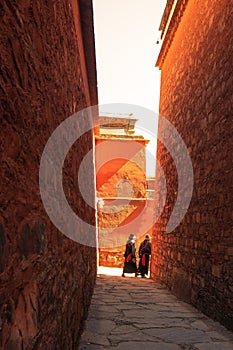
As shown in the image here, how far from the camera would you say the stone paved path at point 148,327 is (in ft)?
11.2

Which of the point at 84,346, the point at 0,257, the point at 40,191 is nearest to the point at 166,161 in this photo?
the point at 84,346

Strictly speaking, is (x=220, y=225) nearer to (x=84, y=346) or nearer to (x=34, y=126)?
(x=84, y=346)

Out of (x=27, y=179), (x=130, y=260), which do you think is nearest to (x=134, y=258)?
(x=130, y=260)

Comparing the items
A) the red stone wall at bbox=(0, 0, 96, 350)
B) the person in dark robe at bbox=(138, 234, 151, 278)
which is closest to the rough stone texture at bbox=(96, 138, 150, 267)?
the person in dark robe at bbox=(138, 234, 151, 278)

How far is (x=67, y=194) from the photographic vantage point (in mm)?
2508

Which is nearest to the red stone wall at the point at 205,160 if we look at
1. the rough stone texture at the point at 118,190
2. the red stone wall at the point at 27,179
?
the red stone wall at the point at 27,179

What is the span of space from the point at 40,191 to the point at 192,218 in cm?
478

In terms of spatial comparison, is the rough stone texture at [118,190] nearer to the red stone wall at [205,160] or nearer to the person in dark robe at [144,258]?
the person in dark robe at [144,258]

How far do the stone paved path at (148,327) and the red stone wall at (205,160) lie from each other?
30cm

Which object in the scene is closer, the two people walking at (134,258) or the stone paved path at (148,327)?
the stone paved path at (148,327)

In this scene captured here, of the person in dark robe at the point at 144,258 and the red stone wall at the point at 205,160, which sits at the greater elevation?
the red stone wall at the point at 205,160

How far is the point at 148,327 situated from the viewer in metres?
4.09

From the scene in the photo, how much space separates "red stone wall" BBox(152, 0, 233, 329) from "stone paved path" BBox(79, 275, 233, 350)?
11.6 inches

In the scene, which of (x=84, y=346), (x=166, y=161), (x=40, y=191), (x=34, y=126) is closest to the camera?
(x=34, y=126)
